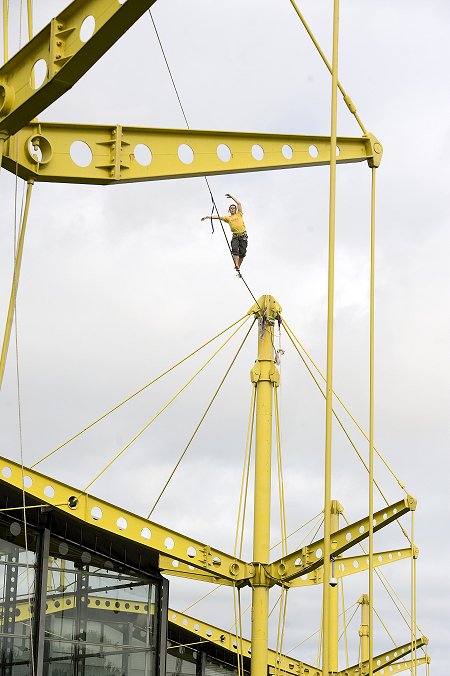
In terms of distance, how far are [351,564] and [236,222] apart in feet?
31.7

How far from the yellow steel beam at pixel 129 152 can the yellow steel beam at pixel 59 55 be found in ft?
3.19

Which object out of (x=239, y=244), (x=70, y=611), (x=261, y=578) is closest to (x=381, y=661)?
(x=261, y=578)

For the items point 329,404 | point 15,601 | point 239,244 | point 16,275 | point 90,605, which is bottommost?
point 329,404

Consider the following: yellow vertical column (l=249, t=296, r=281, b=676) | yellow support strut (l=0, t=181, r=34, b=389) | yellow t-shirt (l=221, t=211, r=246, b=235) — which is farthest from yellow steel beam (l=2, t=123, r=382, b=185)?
yellow vertical column (l=249, t=296, r=281, b=676)

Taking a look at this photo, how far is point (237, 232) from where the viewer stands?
77.0ft

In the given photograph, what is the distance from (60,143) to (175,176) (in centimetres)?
188

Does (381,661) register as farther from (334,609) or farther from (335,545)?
(335,545)

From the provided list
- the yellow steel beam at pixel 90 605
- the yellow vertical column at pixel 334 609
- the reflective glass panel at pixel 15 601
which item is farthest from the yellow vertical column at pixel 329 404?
the yellow vertical column at pixel 334 609

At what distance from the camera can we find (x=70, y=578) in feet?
80.4

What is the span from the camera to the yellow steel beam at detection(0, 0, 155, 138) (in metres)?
11.1

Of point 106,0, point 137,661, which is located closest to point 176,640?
point 137,661

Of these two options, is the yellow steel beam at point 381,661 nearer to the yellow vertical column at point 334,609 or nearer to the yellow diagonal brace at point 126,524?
the yellow vertical column at point 334,609

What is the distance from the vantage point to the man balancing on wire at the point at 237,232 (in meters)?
23.4

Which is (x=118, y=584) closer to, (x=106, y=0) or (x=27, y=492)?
(x=27, y=492)
